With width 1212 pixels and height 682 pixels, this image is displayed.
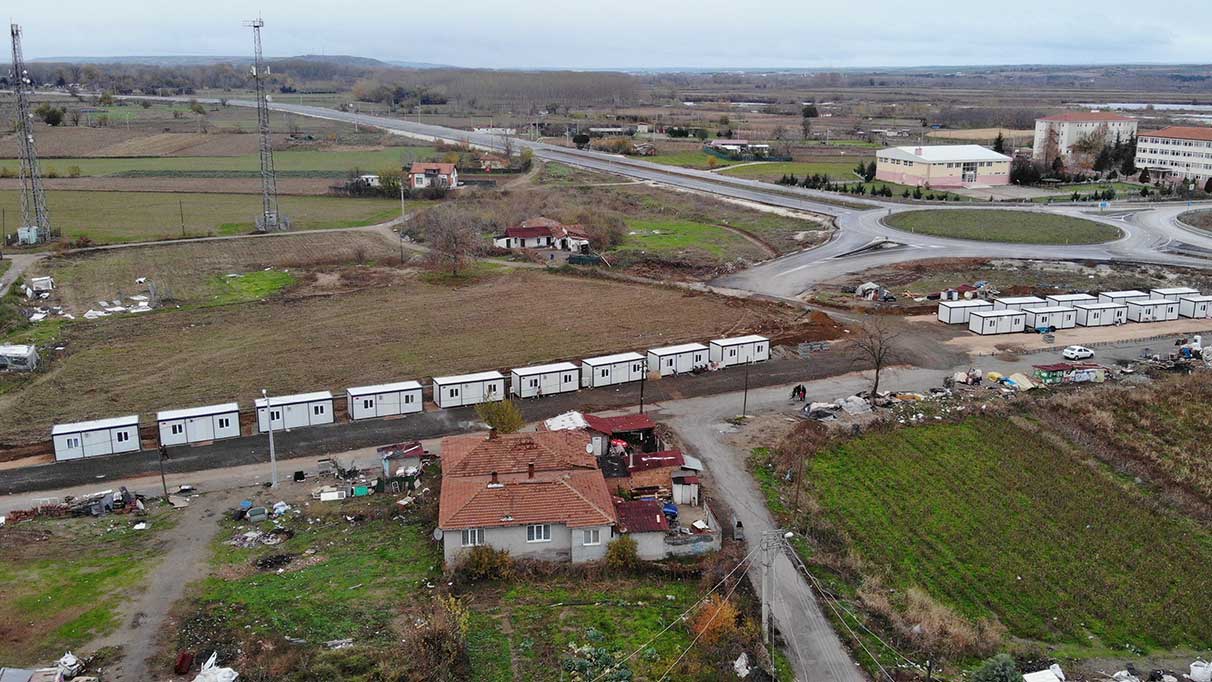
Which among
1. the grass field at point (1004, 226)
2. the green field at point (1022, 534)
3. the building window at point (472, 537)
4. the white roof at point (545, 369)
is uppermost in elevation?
the grass field at point (1004, 226)

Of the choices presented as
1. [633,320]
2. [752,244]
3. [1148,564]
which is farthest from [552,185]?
[1148,564]

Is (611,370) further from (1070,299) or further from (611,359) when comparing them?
(1070,299)

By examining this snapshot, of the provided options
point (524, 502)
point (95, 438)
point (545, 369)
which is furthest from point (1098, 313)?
point (95, 438)

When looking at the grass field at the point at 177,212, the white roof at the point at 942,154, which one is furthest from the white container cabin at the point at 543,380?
the white roof at the point at 942,154

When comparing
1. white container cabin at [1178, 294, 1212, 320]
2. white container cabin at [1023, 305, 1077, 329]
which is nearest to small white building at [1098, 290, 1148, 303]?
white container cabin at [1178, 294, 1212, 320]

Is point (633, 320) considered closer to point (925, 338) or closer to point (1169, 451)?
point (925, 338)

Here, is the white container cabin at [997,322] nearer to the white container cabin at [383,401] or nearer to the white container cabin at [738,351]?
the white container cabin at [738,351]
